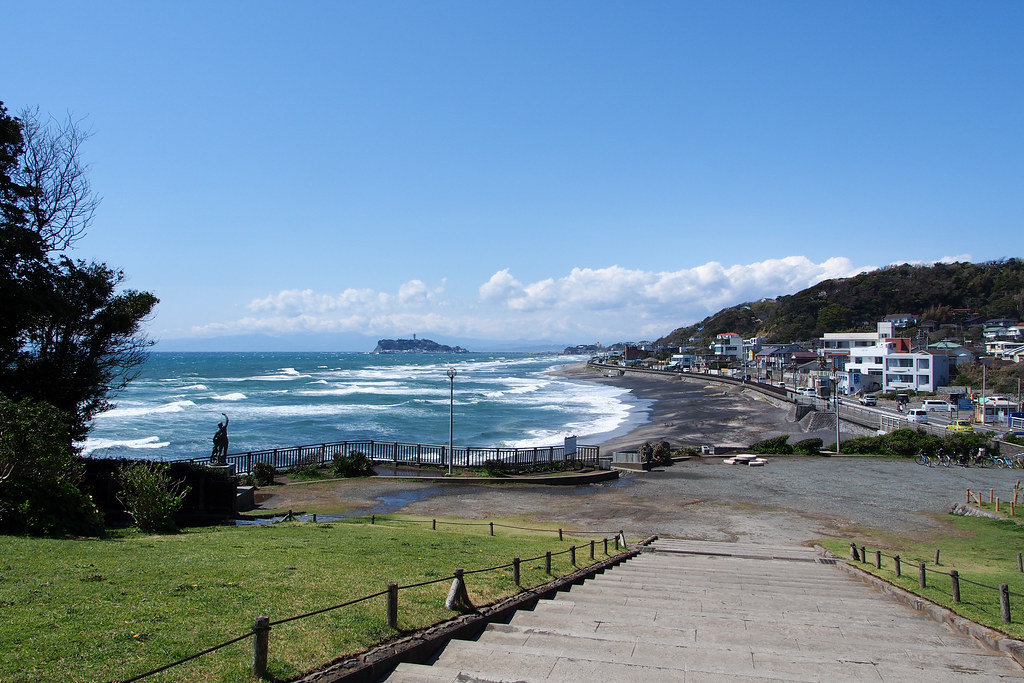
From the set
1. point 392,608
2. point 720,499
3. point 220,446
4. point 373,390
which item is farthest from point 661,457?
point 373,390

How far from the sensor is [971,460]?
1201 inches

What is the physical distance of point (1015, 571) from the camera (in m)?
12.9

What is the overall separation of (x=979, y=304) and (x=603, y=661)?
556ft

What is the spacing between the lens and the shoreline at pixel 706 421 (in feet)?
145

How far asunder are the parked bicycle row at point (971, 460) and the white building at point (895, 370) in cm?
4359

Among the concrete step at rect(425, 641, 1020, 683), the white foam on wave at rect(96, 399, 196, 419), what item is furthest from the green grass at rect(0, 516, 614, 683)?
the white foam on wave at rect(96, 399, 196, 419)

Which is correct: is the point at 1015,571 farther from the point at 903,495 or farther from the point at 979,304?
the point at 979,304

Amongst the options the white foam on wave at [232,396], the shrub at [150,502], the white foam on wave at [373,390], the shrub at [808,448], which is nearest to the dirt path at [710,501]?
the shrub at [808,448]

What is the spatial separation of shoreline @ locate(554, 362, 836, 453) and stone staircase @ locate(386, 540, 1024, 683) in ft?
91.7

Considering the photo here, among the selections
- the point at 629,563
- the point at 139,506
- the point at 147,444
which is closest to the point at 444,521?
the point at 629,563

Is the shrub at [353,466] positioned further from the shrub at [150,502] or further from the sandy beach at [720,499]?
the shrub at [150,502]

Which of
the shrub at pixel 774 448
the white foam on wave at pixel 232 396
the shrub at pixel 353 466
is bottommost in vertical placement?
the white foam on wave at pixel 232 396

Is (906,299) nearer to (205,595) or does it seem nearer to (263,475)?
(263,475)

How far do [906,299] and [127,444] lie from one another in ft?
546
